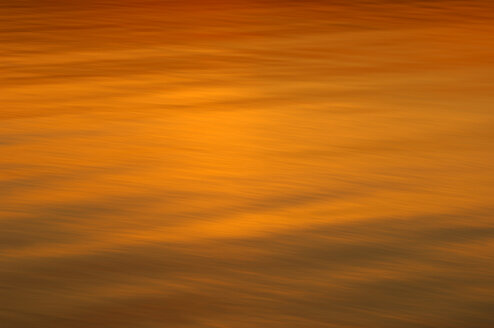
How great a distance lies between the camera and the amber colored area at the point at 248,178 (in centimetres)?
98

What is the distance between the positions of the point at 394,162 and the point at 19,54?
112 cm

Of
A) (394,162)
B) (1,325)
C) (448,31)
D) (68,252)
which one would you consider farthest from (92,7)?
(1,325)

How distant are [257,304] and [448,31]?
1.81 metres

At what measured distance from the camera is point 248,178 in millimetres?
1408

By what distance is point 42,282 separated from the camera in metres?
1.02

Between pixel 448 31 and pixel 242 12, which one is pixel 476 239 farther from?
pixel 242 12

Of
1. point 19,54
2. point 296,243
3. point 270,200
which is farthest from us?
point 19,54

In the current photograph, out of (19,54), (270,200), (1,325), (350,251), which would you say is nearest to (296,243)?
(350,251)

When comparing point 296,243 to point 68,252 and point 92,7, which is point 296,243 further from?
point 92,7

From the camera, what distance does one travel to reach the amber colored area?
98 centimetres

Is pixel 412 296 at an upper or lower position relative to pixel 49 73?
lower

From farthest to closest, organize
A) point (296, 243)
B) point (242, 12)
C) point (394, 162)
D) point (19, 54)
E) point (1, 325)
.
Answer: point (242, 12), point (19, 54), point (394, 162), point (296, 243), point (1, 325)

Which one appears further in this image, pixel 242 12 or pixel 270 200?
pixel 242 12

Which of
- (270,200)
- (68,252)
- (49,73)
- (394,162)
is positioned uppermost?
(49,73)
